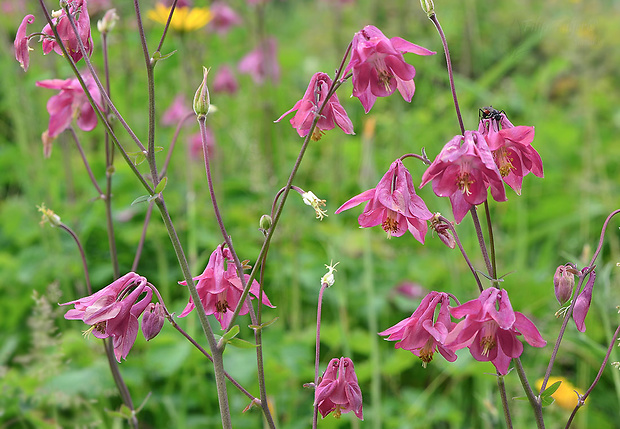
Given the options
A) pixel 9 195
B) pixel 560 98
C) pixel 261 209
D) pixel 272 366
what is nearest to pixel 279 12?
pixel 560 98

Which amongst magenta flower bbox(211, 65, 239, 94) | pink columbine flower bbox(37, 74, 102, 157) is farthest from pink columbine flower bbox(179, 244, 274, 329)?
magenta flower bbox(211, 65, 239, 94)

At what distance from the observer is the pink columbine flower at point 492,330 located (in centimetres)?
103

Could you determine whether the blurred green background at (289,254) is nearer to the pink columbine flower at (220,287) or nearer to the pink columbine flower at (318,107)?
the pink columbine flower at (220,287)

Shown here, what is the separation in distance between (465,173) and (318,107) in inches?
11.1

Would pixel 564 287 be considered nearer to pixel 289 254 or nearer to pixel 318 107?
pixel 318 107

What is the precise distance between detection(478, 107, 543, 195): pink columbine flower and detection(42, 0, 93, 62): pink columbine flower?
29.0 inches

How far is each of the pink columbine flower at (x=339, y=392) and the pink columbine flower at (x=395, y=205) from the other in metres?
0.26

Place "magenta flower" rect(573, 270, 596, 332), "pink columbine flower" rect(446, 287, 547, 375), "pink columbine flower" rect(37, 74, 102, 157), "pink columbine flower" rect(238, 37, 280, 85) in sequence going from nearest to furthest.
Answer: "pink columbine flower" rect(446, 287, 547, 375), "magenta flower" rect(573, 270, 596, 332), "pink columbine flower" rect(37, 74, 102, 157), "pink columbine flower" rect(238, 37, 280, 85)

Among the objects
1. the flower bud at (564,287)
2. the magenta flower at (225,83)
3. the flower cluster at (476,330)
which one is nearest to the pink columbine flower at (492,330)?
the flower cluster at (476,330)

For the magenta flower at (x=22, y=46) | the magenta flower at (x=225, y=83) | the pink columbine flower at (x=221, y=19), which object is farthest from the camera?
the pink columbine flower at (x=221, y=19)

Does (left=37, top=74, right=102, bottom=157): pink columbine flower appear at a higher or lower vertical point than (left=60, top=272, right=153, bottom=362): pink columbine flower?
higher

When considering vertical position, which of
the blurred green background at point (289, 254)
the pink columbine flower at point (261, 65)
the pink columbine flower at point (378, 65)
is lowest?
the blurred green background at point (289, 254)

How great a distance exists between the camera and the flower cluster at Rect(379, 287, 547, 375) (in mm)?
1037

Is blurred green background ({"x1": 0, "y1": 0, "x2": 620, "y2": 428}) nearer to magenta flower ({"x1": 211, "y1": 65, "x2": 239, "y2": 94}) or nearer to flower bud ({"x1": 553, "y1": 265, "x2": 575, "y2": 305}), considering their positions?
magenta flower ({"x1": 211, "y1": 65, "x2": 239, "y2": 94})
